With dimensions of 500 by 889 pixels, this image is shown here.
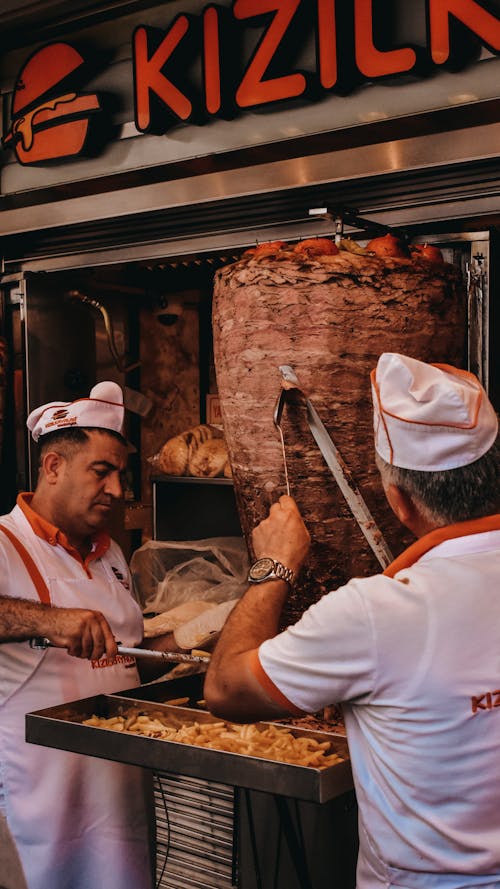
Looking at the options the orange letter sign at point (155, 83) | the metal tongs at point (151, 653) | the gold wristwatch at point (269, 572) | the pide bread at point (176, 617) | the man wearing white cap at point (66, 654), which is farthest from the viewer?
the orange letter sign at point (155, 83)

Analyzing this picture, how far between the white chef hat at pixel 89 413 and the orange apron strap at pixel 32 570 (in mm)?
344

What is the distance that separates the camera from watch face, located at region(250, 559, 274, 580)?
6.22ft

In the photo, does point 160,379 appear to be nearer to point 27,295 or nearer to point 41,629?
point 27,295


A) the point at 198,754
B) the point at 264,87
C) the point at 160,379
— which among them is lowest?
the point at 198,754

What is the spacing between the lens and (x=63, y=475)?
268 centimetres

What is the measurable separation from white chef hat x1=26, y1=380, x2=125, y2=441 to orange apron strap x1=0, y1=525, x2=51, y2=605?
34 cm

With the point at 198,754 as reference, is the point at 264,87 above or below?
above

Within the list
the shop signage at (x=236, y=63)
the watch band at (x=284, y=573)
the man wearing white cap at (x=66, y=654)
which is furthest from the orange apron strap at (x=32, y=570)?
the shop signage at (x=236, y=63)

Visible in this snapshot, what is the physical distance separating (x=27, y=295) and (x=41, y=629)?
1863 millimetres

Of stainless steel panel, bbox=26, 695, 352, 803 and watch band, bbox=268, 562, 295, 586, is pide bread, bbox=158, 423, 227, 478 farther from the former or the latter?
watch band, bbox=268, 562, 295, 586

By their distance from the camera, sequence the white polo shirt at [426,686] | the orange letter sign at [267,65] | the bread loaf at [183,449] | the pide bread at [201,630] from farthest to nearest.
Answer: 1. the bread loaf at [183,449]
2. the orange letter sign at [267,65]
3. the pide bread at [201,630]
4. the white polo shirt at [426,686]

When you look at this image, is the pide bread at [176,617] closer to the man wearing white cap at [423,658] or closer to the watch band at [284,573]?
the watch band at [284,573]

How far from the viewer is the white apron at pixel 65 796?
8.07 ft

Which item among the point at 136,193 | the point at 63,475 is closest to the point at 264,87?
the point at 136,193
